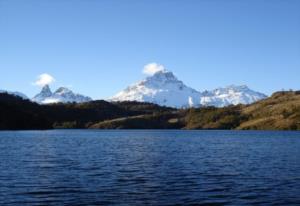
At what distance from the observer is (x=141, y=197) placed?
54938mm

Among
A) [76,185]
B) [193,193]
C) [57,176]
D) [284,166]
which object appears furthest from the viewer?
[284,166]

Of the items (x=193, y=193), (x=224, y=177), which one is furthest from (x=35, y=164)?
(x=193, y=193)

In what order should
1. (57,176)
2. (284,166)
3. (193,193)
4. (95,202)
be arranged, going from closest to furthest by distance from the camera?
1. (95,202)
2. (193,193)
3. (57,176)
4. (284,166)

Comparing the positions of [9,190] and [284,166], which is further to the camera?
[284,166]

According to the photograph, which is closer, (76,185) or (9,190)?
(9,190)

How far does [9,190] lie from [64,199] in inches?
335

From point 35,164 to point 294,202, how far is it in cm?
5190

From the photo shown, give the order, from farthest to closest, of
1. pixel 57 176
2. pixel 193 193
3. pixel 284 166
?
pixel 284 166, pixel 57 176, pixel 193 193

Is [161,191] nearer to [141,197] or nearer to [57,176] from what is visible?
[141,197]

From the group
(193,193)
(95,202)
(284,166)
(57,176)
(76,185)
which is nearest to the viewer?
(95,202)

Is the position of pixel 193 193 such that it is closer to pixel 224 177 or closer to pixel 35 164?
pixel 224 177

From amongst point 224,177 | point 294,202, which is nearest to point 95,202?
point 294,202

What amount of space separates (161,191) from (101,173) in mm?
19053

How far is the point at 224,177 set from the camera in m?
73.1
